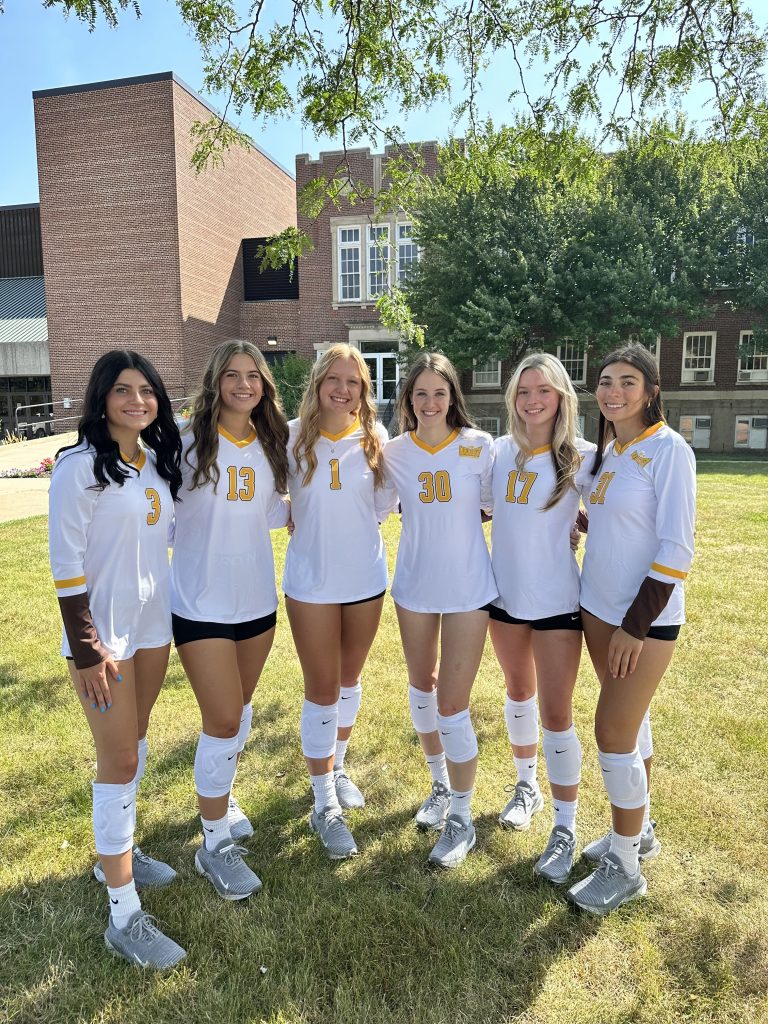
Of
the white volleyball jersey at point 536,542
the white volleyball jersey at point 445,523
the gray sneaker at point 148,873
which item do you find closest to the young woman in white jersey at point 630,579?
the white volleyball jersey at point 536,542

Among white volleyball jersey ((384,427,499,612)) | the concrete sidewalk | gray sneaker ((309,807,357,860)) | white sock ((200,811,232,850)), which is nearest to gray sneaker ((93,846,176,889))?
white sock ((200,811,232,850))

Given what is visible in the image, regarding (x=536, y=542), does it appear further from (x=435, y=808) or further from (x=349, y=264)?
(x=349, y=264)

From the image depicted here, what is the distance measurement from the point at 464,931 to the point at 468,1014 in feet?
1.22

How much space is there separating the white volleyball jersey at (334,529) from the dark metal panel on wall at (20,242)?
34.7 meters

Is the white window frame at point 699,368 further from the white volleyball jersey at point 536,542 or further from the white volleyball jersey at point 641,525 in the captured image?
the white volleyball jersey at point 641,525

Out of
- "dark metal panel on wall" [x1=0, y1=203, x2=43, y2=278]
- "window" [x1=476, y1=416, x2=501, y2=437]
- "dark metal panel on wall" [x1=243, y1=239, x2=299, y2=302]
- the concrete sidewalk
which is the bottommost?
the concrete sidewalk

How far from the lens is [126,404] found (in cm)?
266

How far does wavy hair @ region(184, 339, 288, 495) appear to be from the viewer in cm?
298

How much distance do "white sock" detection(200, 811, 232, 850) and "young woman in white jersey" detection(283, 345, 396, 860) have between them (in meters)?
0.50

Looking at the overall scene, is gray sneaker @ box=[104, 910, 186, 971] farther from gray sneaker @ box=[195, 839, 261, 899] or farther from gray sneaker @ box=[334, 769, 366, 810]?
gray sneaker @ box=[334, 769, 366, 810]

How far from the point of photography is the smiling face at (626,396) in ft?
9.46

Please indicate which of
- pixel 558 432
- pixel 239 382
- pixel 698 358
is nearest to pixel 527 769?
pixel 558 432

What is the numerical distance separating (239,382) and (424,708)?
1.84m

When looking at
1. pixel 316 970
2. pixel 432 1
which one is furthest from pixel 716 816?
pixel 432 1
